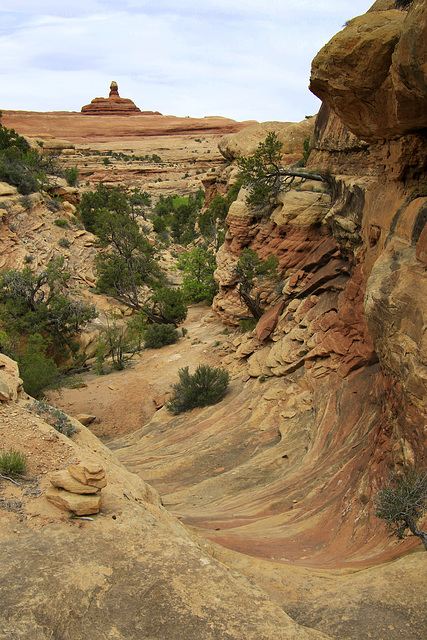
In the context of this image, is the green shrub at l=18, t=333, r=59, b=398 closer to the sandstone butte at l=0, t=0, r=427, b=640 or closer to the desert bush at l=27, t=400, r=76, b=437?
the sandstone butte at l=0, t=0, r=427, b=640

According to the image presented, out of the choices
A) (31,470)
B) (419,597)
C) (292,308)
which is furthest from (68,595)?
(292,308)

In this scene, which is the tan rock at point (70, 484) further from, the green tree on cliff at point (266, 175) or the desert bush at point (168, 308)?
the desert bush at point (168, 308)

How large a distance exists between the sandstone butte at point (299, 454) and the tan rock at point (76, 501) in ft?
0.31

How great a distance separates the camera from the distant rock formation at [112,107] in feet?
364

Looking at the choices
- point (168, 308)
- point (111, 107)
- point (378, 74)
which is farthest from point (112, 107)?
point (378, 74)

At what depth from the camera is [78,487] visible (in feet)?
16.8

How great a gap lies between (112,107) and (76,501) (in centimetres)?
12221

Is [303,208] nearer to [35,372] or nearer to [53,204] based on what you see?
[35,372]

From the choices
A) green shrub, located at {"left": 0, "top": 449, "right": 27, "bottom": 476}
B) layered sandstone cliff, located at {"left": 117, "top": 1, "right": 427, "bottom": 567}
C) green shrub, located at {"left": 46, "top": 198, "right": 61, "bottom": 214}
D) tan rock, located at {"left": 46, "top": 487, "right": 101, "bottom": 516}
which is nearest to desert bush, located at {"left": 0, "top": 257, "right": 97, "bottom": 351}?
layered sandstone cliff, located at {"left": 117, "top": 1, "right": 427, "bottom": 567}

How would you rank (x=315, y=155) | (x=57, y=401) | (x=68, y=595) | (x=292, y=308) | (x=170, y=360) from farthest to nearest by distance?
(x=170, y=360), (x=57, y=401), (x=315, y=155), (x=292, y=308), (x=68, y=595)

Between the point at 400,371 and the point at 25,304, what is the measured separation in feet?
63.1

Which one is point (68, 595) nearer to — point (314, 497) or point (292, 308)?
point (314, 497)

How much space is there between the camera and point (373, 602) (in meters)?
4.47

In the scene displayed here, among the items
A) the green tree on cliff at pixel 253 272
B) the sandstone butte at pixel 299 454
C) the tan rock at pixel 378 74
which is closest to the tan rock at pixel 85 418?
the sandstone butte at pixel 299 454
